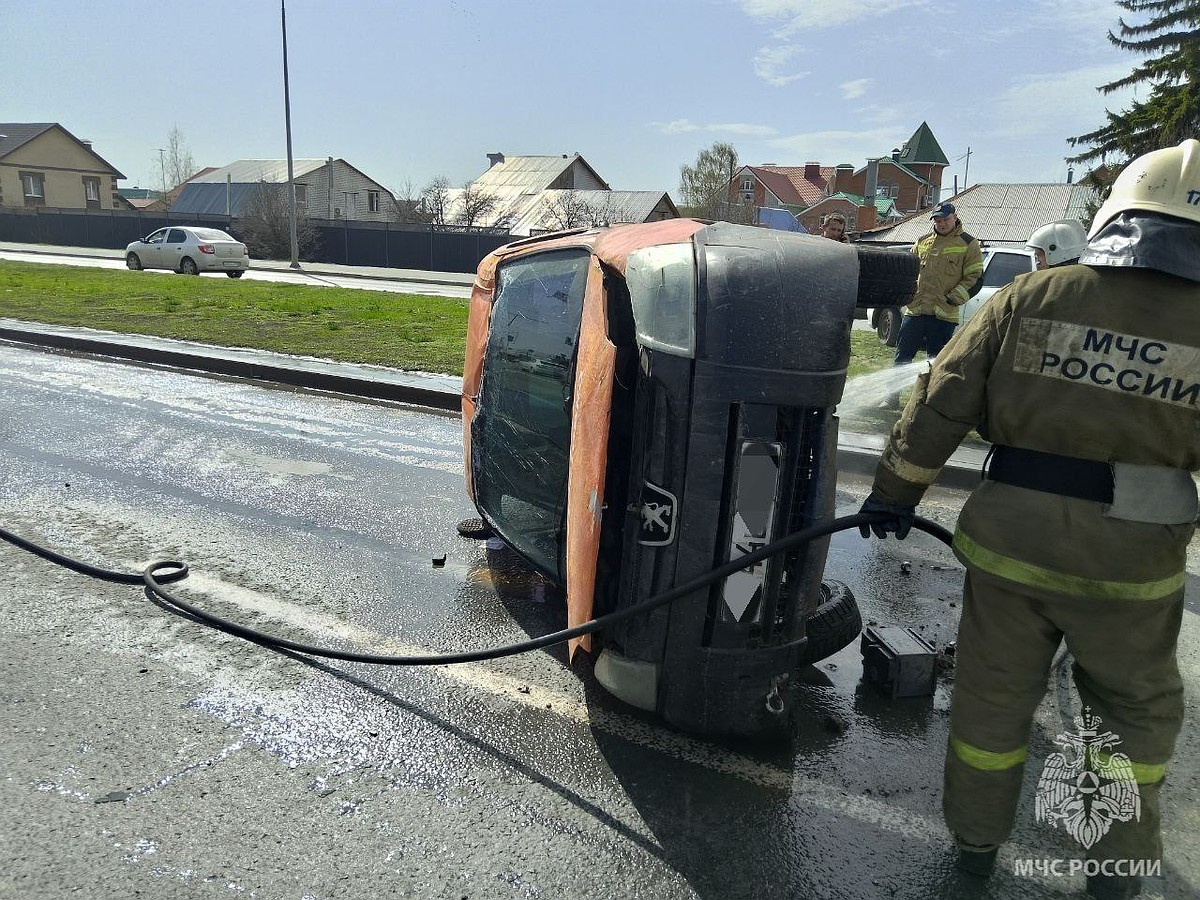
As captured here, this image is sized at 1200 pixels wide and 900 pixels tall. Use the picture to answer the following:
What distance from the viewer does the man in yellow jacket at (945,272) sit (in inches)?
320

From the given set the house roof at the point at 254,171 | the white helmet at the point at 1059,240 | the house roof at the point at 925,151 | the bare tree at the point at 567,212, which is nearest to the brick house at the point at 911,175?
the house roof at the point at 925,151

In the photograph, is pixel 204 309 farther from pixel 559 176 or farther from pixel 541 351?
pixel 559 176

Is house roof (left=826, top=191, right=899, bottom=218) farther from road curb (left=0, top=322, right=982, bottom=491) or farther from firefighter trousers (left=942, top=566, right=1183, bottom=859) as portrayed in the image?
firefighter trousers (left=942, top=566, right=1183, bottom=859)

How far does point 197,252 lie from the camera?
88.2 feet

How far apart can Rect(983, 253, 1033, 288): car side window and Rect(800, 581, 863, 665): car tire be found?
32.8 ft

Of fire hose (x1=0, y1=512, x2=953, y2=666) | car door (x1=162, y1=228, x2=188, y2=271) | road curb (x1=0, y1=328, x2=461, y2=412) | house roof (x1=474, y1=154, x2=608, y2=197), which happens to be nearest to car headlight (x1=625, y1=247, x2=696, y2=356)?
fire hose (x1=0, y1=512, x2=953, y2=666)

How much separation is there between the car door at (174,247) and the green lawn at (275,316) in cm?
623

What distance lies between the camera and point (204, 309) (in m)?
15.1

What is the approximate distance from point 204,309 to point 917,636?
14.2 meters

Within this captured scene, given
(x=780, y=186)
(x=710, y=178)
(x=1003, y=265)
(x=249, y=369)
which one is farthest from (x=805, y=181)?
(x=249, y=369)

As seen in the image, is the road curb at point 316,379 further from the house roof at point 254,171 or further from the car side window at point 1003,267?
the house roof at point 254,171

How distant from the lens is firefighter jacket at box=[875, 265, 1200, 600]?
2.11 meters

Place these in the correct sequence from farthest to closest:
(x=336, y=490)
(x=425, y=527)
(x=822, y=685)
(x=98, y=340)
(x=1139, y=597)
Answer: (x=98, y=340), (x=336, y=490), (x=425, y=527), (x=822, y=685), (x=1139, y=597)

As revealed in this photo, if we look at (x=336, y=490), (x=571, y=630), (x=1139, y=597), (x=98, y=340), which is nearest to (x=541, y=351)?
(x=571, y=630)
